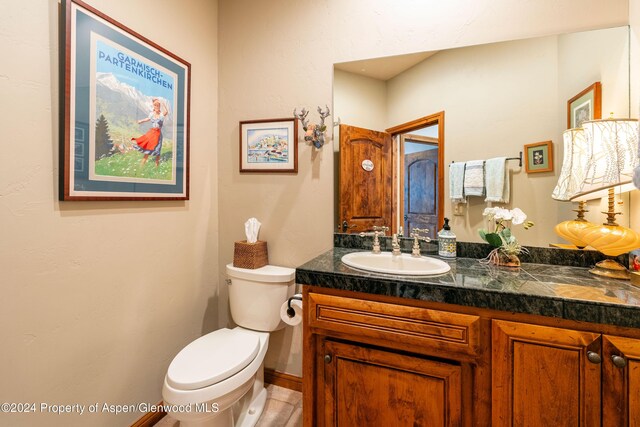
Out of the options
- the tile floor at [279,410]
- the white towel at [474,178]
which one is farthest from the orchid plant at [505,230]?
the tile floor at [279,410]

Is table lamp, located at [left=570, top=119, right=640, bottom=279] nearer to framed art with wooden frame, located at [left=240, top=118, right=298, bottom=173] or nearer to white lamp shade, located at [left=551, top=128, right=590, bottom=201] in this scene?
white lamp shade, located at [left=551, top=128, right=590, bottom=201]

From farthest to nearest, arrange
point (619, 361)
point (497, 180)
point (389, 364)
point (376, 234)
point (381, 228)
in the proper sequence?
point (381, 228), point (376, 234), point (497, 180), point (389, 364), point (619, 361)

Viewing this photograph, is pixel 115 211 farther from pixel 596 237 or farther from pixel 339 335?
pixel 596 237

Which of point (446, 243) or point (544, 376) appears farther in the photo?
point (446, 243)

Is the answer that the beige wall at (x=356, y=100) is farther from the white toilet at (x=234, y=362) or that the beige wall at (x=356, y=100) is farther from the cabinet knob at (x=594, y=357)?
the cabinet knob at (x=594, y=357)

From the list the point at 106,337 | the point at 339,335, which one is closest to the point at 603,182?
the point at 339,335

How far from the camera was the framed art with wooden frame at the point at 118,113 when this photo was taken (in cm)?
113

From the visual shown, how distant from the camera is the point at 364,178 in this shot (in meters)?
1.69

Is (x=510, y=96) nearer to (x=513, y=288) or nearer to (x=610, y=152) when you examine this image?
(x=610, y=152)

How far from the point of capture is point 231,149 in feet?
6.32

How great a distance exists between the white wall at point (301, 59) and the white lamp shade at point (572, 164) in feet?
1.78

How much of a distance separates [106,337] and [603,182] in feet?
7.30

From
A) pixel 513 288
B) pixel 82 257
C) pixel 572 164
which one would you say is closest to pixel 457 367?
pixel 513 288

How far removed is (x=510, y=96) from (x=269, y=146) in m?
1.34
